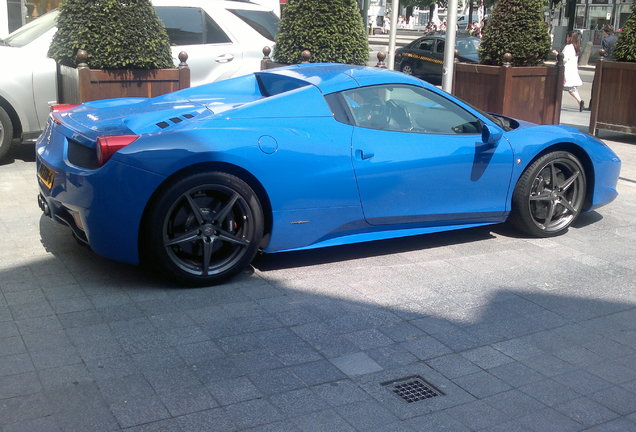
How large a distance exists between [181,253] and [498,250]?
2.57 metres

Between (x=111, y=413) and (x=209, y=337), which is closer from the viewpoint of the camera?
(x=111, y=413)

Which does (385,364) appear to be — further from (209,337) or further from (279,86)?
(279,86)

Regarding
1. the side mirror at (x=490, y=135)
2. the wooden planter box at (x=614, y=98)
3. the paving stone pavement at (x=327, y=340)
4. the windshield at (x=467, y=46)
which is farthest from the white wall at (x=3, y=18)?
the windshield at (x=467, y=46)

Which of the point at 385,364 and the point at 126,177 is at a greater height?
the point at 126,177

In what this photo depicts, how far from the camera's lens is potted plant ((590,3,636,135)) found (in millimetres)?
11547

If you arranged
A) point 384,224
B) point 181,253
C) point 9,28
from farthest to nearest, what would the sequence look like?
point 9,28
point 384,224
point 181,253

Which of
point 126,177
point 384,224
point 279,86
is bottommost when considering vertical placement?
point 384,224

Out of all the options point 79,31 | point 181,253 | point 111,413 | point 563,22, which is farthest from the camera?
point 563,22

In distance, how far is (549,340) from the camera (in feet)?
15.2

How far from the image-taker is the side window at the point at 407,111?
226 inches

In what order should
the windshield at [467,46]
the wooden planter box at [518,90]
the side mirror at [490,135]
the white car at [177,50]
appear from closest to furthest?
the side mirror at [490,135]
the white car at [177,50]
the wooden planter box at [518,90]
the windshield at [467,46]

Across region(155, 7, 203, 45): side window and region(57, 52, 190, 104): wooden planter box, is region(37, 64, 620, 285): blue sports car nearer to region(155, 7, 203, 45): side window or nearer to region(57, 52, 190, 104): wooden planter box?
region(57, 52, 190, 104): wooden planter box

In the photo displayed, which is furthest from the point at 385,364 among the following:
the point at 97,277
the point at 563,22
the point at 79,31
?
the point at 563,22

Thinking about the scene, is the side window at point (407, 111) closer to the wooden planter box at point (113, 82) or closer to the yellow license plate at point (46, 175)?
the yellow license plate at point (46, 175)
